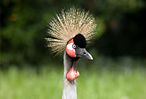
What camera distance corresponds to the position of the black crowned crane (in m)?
3.92

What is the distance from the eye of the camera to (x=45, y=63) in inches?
406

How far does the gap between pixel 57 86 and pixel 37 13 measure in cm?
207

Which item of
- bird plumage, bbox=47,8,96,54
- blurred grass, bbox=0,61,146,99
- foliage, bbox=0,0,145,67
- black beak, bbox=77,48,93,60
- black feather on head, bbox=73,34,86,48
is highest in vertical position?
foliage, bbox=0,0,145,67

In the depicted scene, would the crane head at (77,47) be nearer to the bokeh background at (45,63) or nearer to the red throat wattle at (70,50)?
the red throat wattle at (70,50)

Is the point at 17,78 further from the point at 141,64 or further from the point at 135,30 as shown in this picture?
the point at 135,30

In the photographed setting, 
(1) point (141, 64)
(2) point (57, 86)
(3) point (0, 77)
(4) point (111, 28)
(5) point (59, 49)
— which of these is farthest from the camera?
(4) point (111, 28)

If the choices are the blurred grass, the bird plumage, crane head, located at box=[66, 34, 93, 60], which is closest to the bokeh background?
the blurred grass

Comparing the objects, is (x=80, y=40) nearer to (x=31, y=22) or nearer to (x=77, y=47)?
(x=77, y=47)

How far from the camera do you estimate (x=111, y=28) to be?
40.8 feet

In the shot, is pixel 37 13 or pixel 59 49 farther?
pixel 37 13

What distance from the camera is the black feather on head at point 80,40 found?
12.8 ft

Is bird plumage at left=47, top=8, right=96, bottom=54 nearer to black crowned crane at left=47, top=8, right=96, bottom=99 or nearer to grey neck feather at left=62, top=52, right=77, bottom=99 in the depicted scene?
black crowned crane at left=47, top=8, right=96, bottom=99

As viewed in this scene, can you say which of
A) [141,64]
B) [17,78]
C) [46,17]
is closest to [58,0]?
[46,17]

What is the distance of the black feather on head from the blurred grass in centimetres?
322
